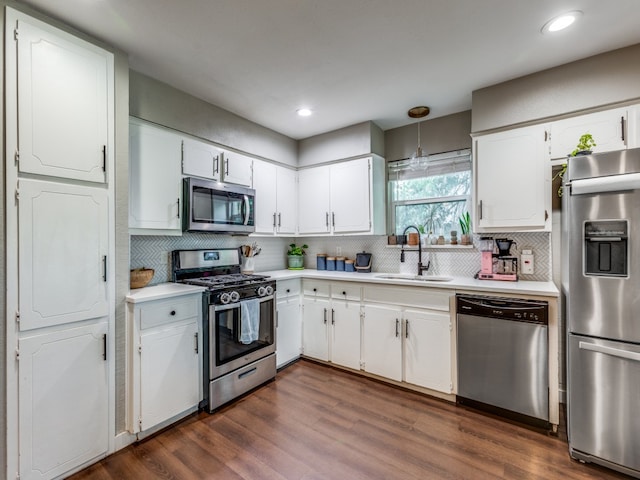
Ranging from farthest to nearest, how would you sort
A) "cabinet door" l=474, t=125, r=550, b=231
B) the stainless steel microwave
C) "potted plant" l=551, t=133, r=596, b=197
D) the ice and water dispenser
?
the stainless steel microwave
"cabinet door" l=474, t=125, r=550, b=231
"potted plant" l=551, t=133, r=596, b=197
the ice and water dispenser

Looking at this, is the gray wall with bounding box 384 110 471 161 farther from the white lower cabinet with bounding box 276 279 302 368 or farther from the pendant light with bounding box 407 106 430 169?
the white lower cabinet with bounding box 276 279 302 368

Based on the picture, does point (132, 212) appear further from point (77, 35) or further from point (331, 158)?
point (331, 158)

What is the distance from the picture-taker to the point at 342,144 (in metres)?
3.54

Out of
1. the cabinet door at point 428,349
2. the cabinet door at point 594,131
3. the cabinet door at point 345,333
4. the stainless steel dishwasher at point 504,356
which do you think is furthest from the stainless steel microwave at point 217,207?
the cabinet door at point 594,131

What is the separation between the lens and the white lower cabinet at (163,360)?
6.70 feet

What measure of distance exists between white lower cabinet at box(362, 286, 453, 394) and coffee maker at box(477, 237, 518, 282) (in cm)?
55

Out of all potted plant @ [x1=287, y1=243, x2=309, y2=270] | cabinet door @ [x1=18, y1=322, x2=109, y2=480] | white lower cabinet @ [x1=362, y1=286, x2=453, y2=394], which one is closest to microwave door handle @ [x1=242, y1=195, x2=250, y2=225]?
potted plant @ [x1=287, y1=243, x2=309, y2=270]

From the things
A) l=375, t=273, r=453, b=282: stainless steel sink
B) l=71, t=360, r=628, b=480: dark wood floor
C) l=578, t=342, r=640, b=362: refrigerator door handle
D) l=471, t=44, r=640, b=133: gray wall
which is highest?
l=471, t=44, r=640, b=133: gray wall

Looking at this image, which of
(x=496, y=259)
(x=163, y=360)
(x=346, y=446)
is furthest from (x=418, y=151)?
(x=163, y=360)

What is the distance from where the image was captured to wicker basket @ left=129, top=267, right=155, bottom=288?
2.35m

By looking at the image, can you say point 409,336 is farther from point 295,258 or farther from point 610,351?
point 295,258

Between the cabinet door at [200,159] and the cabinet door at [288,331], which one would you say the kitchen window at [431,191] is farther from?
the cabinet door at [200,159]

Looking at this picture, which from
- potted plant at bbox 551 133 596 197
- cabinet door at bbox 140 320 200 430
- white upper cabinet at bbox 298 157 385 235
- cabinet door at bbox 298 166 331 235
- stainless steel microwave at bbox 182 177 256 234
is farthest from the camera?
cabinet door at bbox 298 166 331 235

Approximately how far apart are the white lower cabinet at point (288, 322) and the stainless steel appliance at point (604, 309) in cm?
235
